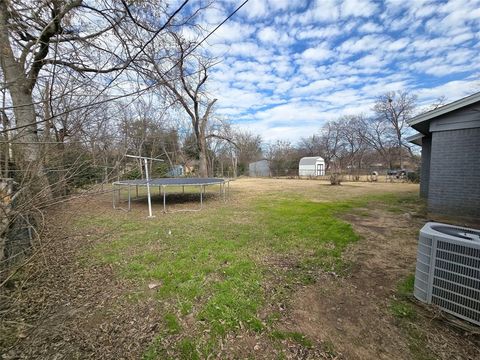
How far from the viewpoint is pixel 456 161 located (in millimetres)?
5648

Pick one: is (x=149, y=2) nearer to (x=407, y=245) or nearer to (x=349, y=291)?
(x=349, y=291)

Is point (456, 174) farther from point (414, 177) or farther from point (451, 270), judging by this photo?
point (414, 177)

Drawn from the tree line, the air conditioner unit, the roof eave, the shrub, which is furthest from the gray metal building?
the air conditioner unit

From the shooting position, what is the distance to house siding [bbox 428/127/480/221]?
5395mm

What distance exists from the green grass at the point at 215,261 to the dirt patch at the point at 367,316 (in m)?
0.20

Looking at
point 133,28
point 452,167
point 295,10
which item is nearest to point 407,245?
point 452,167

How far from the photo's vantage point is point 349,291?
2865 mm

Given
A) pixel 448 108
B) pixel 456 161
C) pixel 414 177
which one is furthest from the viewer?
pixel 414 177

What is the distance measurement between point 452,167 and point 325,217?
3306 mm

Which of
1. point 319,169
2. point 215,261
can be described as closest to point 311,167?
point 319,169

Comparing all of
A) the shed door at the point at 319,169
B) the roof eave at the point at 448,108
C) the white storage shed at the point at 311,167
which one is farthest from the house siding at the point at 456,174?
the shed door at the point at 319,169

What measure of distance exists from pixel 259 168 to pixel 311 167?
7681mm

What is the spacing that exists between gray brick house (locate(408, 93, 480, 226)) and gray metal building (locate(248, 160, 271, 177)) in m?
27.8

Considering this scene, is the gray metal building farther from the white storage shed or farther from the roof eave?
the roof eave
